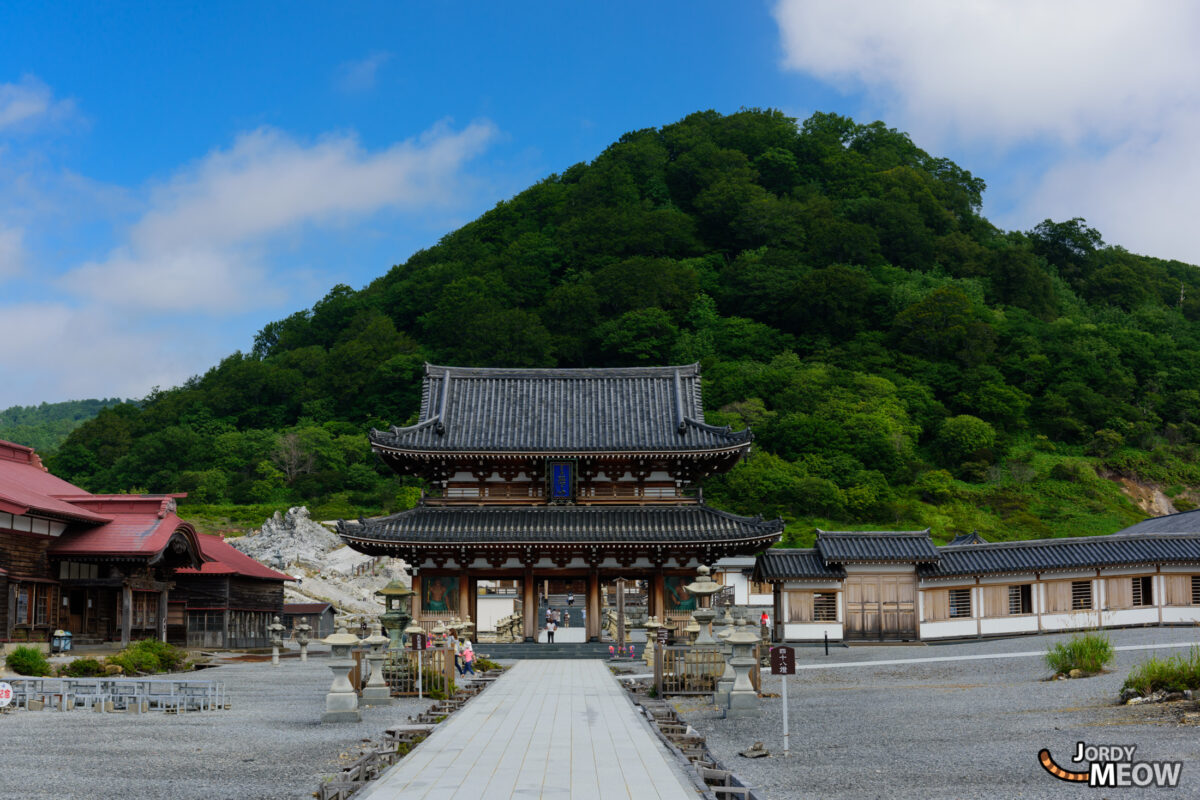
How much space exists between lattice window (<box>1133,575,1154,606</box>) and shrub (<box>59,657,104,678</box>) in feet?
105

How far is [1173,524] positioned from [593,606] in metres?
24.6

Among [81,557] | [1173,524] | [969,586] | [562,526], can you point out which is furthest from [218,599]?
[1173,524]

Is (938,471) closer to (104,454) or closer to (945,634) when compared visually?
(945,634)

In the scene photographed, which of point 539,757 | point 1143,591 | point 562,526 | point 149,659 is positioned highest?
point 562,526

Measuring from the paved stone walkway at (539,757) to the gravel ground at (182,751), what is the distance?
124 cm

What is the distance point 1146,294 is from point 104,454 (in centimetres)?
9645

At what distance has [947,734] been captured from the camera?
12.6m

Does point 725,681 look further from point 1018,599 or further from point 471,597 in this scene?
point 1018,599

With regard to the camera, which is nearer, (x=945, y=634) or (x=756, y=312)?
(x=945, y=634)

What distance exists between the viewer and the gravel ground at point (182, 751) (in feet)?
32.0

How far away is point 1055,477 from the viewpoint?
66.7 metres

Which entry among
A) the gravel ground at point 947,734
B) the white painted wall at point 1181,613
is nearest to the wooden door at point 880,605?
the white painted wall at point 1181,613

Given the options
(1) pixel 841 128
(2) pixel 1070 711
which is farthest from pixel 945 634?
(1) pixel 841 128

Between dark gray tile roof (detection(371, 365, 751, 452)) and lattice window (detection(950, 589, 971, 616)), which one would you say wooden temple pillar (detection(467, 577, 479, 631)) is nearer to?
dark gray tile roof (detection(371, 365, 751, 452))
